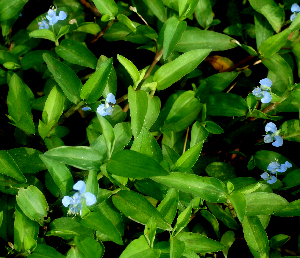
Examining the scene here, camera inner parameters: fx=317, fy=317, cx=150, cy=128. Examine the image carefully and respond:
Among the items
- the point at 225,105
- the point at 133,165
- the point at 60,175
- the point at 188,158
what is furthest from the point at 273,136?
the point at 60,175

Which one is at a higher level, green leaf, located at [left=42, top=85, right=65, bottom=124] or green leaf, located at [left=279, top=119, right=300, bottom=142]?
green leaf, located at [left=42, top=85, right=65, bottom=124]

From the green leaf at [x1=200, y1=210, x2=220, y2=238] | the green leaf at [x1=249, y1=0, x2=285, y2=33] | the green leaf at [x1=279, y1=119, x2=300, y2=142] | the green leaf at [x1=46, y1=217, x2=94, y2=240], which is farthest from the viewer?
the green leaf at [x1=249, y1=0, x2=285, y2=33]

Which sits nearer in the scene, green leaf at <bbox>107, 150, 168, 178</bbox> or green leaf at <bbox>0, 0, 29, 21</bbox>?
green leaf at <bbox>107, 150, 168, 178</bbox>

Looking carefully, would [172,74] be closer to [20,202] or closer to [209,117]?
[209,117]

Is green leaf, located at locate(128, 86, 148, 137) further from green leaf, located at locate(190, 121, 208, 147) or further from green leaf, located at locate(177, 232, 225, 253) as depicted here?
green leaf, located at locate(177, 232, 225, 253)

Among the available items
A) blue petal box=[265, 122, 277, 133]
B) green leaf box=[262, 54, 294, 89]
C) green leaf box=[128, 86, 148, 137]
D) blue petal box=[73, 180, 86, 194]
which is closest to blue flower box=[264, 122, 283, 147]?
blue petal box=[265, 122, 277, 133]

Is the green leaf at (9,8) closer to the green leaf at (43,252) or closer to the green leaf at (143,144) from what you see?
the green leaf at (143,144)

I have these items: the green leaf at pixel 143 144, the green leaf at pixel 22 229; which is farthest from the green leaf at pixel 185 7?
the green leaf at pixel 22 229

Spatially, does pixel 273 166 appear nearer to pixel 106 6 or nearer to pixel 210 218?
pixel 210 218
